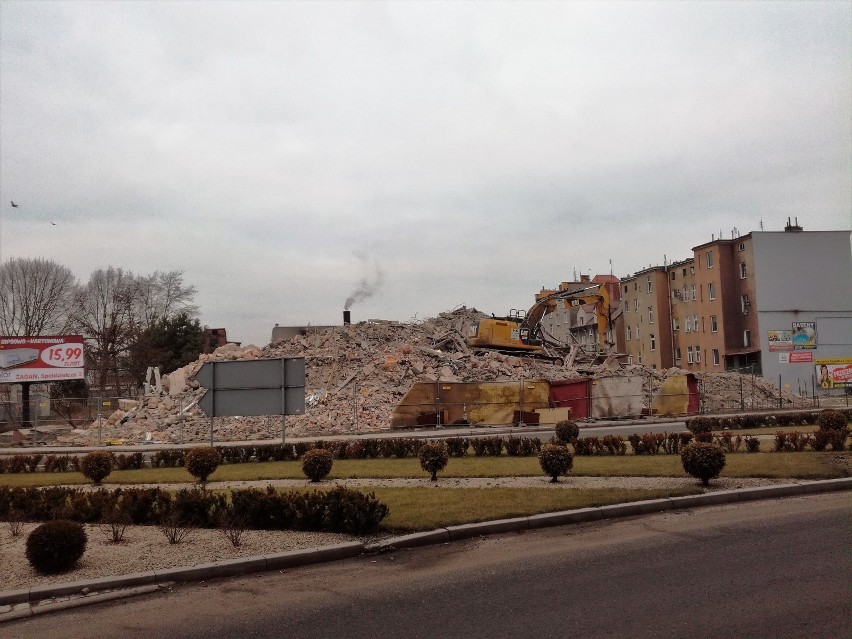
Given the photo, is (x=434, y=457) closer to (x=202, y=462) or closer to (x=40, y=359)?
(x=202, y=462)

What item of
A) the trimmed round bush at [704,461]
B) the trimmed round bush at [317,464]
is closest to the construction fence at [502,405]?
the trimmed round bush at [317,464]

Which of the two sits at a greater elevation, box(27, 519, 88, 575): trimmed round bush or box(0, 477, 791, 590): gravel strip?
box(27, 519, 88, 575): trimmed round bush

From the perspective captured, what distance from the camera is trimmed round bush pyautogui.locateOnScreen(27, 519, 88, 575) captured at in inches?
309

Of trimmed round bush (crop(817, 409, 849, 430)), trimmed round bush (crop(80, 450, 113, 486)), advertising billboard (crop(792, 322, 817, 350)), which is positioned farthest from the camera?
advertising billboard (crop(792, 322, 817, 350))

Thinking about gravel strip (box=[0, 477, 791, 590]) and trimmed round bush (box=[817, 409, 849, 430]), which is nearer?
gravel strip (box=[0, 477, 791, 590])

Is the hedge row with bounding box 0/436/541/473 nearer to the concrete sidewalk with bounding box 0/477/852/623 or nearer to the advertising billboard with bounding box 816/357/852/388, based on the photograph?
the concrete sidewalk with bounding box 0/477/852/623

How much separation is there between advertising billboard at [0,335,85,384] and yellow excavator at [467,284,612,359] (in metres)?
22.0

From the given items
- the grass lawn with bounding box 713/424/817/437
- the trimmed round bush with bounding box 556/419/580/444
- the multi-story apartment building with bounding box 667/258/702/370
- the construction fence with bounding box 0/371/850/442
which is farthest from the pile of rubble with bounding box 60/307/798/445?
the multi-story apartment building with bounding box 667/258/702/370

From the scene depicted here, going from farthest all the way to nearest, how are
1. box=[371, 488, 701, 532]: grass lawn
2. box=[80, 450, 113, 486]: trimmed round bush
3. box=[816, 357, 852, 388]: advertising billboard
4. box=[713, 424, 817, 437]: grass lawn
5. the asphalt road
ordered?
box=[816, 357, 852, 388]: advertising billboard, box=[713, 424, 817, 437]: grass lawn, box=[80, 450, 113, 486]: trimmed round bush, box=[371, 488, 701, 532]: grass lawn, the asphalt road

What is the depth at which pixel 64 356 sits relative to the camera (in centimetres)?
3603

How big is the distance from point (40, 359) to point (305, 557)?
32683mm

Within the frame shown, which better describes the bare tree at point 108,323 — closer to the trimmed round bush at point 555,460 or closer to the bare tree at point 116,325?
the bare tree at point 116,325

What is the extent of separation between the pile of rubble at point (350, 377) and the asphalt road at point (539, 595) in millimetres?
22443

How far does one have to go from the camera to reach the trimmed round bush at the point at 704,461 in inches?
473
